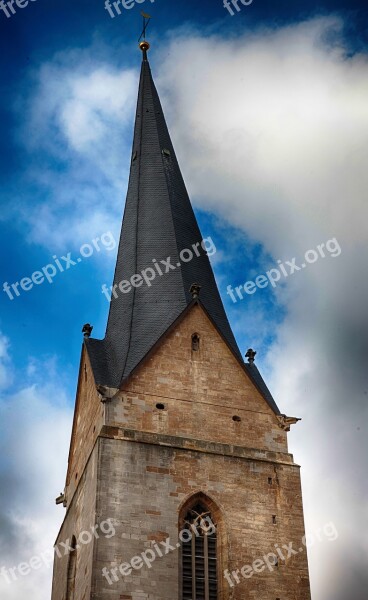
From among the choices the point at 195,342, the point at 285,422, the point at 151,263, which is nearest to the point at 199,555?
the point at 285,422

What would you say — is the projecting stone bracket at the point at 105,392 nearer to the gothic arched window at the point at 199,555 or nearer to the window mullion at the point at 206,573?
the gothic arched window at the point at 199,555

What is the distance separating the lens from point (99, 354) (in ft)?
100

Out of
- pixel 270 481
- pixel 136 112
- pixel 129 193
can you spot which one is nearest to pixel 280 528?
pixel 270 481

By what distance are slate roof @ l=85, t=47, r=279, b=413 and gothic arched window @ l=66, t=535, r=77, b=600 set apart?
424 cm

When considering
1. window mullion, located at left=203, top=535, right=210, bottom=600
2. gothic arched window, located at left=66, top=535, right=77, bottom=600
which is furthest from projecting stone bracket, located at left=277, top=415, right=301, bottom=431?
gothic arched window, located at left=66, top=535, right=77, bottom=600

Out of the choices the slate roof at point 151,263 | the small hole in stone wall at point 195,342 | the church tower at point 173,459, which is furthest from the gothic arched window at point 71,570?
the small hole in stone wall at point 195,342

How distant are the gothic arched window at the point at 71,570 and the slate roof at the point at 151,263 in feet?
13.9

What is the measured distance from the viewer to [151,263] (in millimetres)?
32281

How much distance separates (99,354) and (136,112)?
34.8ft

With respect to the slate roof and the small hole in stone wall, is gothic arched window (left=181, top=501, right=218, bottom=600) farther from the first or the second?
the small hole in stone wall

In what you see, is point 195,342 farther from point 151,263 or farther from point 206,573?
point 206,573

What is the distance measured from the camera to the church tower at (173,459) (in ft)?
85.8

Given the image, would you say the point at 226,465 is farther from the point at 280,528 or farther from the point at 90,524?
the point at 90,524

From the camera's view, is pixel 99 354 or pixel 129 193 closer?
pixel 99 354
